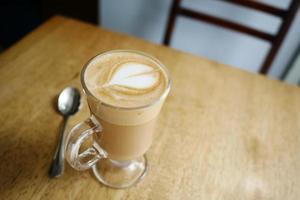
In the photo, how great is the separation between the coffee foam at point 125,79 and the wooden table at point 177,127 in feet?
0.54

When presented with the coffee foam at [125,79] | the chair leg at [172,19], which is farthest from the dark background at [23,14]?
the coffee foam at [125,79]

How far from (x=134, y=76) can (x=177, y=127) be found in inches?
7.7

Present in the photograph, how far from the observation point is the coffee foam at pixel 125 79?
1.47 feet

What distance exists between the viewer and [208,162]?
1.89 ft

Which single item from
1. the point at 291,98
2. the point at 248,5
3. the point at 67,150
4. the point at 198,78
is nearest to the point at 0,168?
the point at 67,150

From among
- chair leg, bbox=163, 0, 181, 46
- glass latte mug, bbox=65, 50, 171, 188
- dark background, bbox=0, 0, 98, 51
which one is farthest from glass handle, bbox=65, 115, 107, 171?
dark background, bbox=0, 0, 98, 51

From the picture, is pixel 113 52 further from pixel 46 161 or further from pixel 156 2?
pixel 156 2

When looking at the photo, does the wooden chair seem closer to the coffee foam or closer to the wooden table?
the wooden table

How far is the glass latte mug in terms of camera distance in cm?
44

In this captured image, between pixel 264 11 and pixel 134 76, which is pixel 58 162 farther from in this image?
pixel 264 11

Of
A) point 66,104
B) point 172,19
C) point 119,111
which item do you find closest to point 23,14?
point 172,19

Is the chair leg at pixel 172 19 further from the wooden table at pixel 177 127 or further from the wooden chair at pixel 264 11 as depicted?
the wooden table at pixel 177 127

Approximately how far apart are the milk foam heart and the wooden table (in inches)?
6.5

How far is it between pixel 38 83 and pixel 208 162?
43cm
